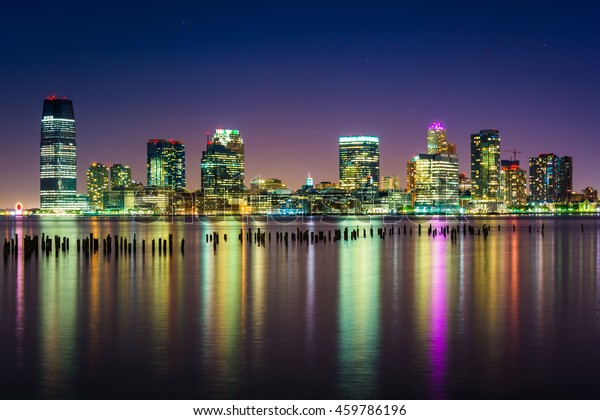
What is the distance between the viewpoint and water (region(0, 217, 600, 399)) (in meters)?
12.3

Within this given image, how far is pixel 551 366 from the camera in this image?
536 inches

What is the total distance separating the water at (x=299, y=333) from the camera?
1230 centimetres

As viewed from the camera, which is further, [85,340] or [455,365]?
[85,340]

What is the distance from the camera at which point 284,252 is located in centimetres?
4709

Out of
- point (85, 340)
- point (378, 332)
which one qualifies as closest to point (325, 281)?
point (378, 332)

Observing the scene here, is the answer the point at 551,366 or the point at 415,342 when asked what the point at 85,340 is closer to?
the point at 415,342

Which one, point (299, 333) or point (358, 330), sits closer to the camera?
point (299, 333)

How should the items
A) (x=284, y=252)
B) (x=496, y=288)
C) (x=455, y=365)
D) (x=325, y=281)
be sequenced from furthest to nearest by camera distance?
1. (x=284, y=252)
2. (x=325, y=281)
3. (x=496, y=288)
4. (x=455, y=365)

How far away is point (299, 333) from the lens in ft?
56.4
